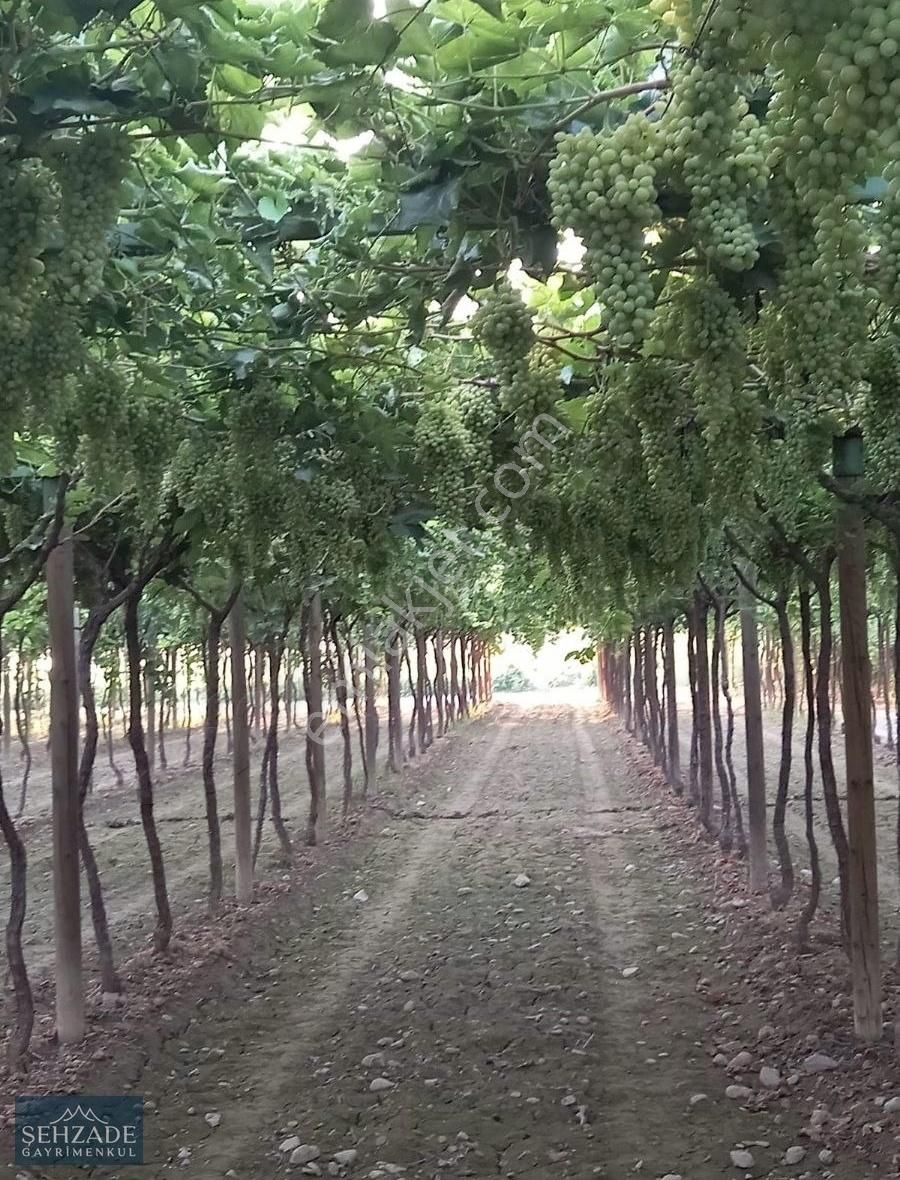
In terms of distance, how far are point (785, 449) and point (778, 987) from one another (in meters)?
3.07

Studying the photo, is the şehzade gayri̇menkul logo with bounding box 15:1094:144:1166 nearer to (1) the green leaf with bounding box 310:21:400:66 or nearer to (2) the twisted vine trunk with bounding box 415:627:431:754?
(1) the green leaf with bounding box 310:21:400:66

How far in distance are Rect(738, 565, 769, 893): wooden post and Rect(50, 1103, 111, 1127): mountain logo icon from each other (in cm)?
467

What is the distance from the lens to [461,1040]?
17.2ft

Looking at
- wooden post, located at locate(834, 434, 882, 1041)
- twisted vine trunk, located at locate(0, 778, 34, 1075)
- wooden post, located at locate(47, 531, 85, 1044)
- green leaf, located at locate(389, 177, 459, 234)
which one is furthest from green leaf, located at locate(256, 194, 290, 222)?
twisted vine trunk, located at locate(0, 778, 34, 1075)

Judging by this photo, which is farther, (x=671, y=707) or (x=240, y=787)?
(x=671, y=707)

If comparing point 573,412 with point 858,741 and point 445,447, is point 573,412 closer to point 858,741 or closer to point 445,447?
point 445,447

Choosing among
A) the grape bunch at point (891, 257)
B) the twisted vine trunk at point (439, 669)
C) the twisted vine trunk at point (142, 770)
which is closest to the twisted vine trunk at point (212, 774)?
the twisted vine trunk at point (142, 770)

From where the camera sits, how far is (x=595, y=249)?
1875 millimetres

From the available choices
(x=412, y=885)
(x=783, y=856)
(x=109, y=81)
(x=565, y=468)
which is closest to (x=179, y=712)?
(x=412, y=885)

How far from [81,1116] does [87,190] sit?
12.3ft

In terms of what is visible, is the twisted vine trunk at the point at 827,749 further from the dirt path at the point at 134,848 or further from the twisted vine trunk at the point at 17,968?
the dirt path at the point at 134,848

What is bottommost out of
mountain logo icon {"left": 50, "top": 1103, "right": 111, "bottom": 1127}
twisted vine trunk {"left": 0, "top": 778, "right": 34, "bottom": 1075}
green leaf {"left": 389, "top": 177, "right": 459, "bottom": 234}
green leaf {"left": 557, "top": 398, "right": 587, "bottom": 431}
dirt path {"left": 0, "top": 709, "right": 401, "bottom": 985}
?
dirt path {"left": 0, "top": 709, "right": 401, "bottom": 985}

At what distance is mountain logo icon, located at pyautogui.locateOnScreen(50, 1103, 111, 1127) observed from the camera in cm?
A: 433

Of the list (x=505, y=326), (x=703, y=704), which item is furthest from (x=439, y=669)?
(x=505, y=326)
